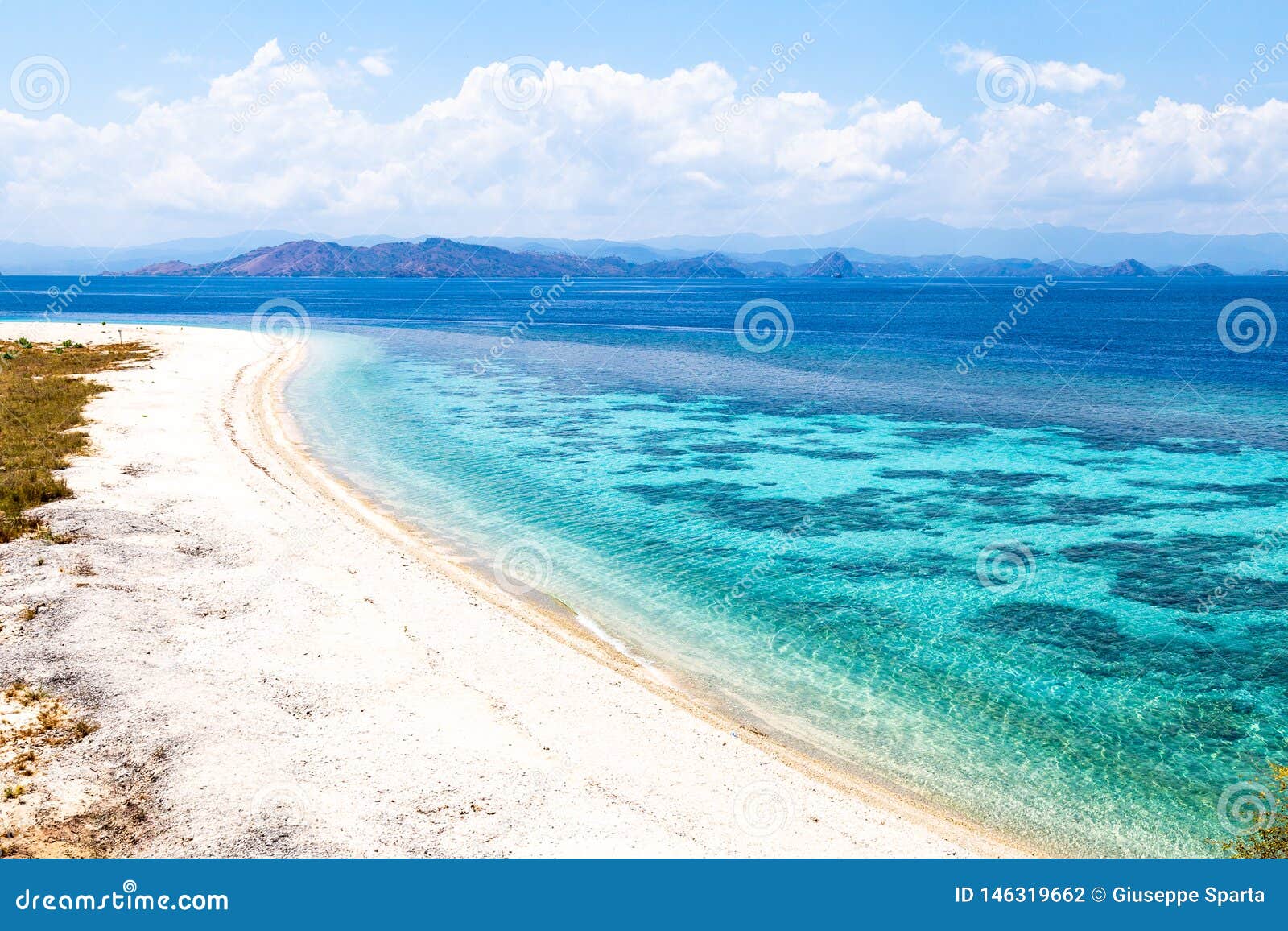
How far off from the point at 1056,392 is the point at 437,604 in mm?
54311

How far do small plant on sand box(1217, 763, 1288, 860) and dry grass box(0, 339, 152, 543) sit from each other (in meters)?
27.7

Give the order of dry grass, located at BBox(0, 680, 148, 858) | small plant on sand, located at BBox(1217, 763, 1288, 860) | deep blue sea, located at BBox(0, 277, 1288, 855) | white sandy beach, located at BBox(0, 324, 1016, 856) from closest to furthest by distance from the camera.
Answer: dry grass, located at BBox(0, 680, 148, 858) < white sandy beach, located at BBox(0, 324, 1016, 856) < small plant on sand, located at BBox(1217, 763, 1288, 860) < deep blue sea, located at BBox(0, 277, 1288, 855)

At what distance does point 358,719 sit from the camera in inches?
588

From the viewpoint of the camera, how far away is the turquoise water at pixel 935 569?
1620 cm

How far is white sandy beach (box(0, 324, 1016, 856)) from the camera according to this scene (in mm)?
11977

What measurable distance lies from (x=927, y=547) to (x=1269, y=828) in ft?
47.2

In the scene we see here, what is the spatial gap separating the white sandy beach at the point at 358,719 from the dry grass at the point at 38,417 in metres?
1.17

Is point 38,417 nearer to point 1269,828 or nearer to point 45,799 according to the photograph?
point 45,799

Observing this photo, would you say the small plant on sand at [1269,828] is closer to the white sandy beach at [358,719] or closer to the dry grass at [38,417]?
the white sandy beach at [358,719]

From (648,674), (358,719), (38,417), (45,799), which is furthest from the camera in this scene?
(38,417)

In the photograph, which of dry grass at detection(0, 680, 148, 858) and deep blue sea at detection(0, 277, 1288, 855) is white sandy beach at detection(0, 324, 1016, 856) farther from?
deep blue sea at detection(0, 277, 1288, 855)

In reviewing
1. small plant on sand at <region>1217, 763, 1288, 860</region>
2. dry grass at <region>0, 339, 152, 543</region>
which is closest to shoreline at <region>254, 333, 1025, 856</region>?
small plant on sand at <region>1217, 763, 1288, 860</region>

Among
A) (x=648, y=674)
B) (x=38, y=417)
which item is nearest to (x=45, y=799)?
(x=648, y=674)

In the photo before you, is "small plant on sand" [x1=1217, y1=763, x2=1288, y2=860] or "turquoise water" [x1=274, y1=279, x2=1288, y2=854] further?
"turquoise water" [x1=274, y1=279, x2=1288, y2=854]
